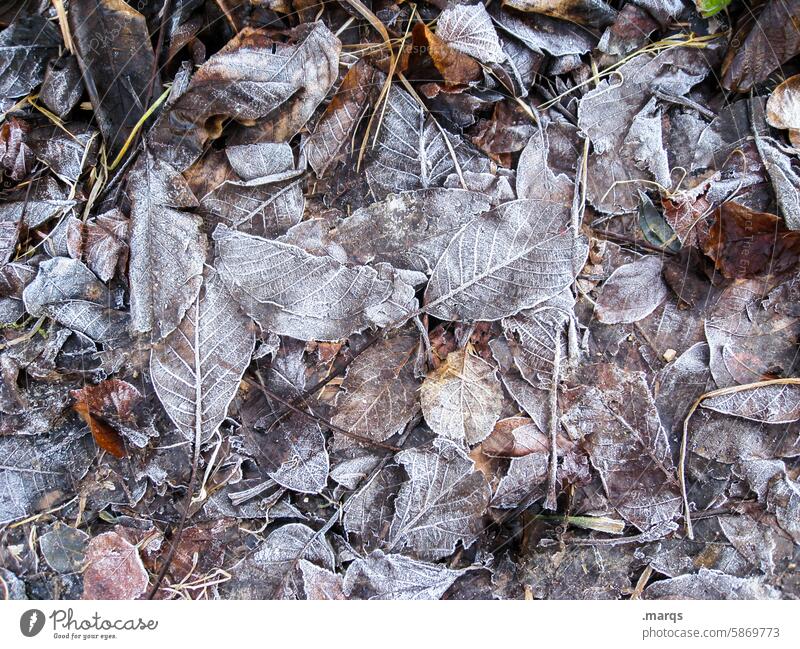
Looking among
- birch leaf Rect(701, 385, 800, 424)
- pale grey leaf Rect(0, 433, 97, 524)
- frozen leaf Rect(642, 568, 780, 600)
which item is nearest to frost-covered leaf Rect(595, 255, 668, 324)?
birch leaf Rect(701, 385, 800, 424)

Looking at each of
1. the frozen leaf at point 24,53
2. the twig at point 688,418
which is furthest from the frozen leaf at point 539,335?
the frozen leaf at point 24,53

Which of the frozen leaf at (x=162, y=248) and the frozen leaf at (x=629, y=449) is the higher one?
the frozen leaf at (x=162, y=248)

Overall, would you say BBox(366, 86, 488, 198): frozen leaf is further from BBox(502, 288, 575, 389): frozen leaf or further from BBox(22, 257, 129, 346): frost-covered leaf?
BBox(22, 257, 129, 346): frost-covered leaf

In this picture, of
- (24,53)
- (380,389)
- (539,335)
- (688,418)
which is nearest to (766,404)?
(688,418)

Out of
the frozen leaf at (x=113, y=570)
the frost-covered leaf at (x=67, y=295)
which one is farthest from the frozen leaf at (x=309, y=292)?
the frozen leaf at (x=113, y=570)

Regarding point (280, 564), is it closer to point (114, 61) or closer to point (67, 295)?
point (67, 295)

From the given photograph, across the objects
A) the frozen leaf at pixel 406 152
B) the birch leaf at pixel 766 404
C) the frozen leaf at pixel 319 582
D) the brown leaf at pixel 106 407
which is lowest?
the frozen leaf at pixel 319 582

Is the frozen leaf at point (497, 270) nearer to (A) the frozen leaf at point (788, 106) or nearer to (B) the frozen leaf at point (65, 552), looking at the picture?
(A) the frozen leaf at point (788, 106)
